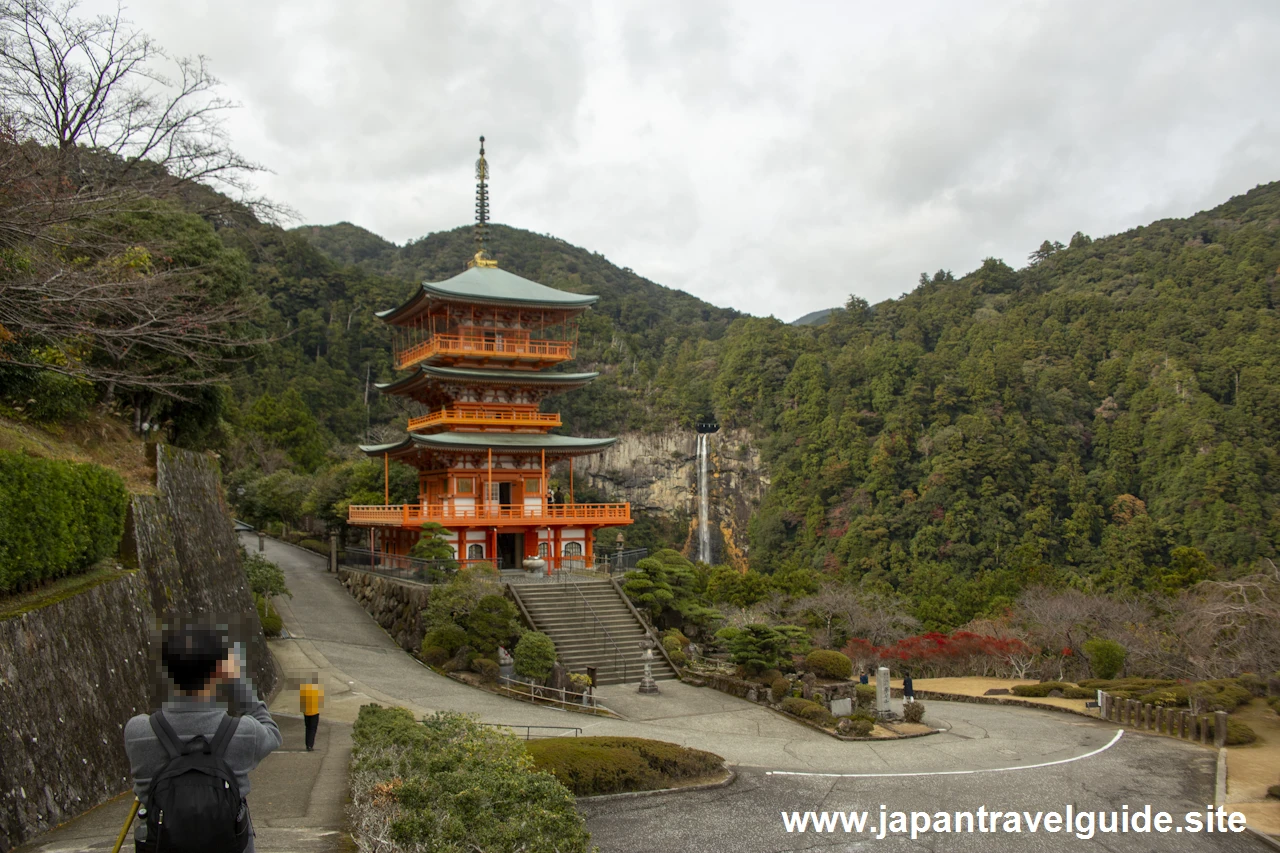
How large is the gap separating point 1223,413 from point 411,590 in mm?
47227

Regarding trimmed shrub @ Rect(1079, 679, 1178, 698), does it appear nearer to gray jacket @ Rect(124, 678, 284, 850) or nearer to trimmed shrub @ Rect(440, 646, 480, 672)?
trimmed shrub @ Rect(440, 646, 480, 672)

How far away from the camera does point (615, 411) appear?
72812mm

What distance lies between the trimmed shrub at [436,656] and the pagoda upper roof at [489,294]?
10.7m

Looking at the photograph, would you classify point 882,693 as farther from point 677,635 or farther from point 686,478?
point 686,478

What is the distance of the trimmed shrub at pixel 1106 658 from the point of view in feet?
66.8

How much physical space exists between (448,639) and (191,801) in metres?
16.6

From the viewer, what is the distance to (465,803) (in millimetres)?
5785

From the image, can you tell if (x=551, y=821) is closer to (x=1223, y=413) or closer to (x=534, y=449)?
(x=534, y=449)

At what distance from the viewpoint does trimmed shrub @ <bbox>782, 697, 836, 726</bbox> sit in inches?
617

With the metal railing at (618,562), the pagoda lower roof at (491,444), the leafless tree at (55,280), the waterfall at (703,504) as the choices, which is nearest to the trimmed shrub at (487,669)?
the metal railing at (618,562)

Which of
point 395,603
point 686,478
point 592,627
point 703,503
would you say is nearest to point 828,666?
point 592,627

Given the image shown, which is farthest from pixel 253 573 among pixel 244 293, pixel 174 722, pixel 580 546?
pixel 174 722

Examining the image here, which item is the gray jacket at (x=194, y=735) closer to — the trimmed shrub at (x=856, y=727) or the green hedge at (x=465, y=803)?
the green hedge at (x=465, y=803)

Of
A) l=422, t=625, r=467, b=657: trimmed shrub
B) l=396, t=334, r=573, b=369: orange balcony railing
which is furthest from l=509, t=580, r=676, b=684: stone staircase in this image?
l=396, t=334, r=573, b=369: orange balcony railing
